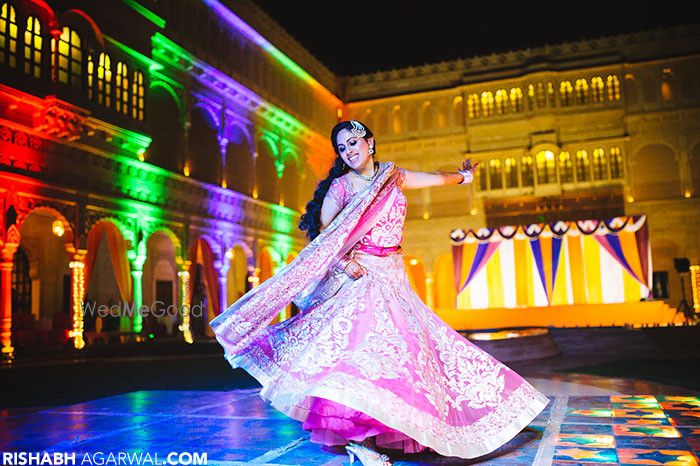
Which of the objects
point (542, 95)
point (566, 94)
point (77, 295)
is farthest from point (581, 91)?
point (77, 295)

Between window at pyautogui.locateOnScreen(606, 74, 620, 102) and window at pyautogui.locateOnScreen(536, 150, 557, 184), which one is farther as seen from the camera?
window at pyautogui.locateOnScreen(536, 150, 557, 184)

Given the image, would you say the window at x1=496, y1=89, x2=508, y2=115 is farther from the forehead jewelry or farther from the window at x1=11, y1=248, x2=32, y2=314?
the forehead jewelry

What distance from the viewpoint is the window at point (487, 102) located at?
27078 millimetres

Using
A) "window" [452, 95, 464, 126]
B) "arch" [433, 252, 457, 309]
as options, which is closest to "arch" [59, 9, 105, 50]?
"window" [452, 95, 464, 126]

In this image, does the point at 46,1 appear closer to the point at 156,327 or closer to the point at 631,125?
the point at 156,327

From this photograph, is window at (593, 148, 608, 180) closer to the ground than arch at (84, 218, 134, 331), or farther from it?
farther from it

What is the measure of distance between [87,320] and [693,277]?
20.1 m

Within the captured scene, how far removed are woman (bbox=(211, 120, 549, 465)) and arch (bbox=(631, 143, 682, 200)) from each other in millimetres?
25004

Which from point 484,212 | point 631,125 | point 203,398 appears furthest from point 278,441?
point 631,125

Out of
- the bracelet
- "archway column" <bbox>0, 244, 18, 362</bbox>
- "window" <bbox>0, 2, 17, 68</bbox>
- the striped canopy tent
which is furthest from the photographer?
the striped canopy tent

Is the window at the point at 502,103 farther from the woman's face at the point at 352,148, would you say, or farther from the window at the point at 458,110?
the woman's face at the point at 352,148

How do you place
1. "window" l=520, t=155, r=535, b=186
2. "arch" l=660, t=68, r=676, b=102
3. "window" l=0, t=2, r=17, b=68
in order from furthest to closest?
"window" l=520, t=155, r=535, b=186 → "arch" l=660, t=68, r=676, b=102 → "window" l=0, t=2, r=17, b=68

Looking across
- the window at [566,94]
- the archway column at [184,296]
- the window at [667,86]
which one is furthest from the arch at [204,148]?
the window at [667,86]

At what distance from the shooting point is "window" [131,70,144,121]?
15766 millimetres
